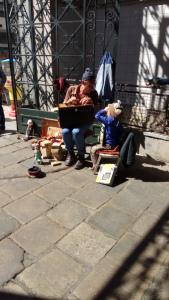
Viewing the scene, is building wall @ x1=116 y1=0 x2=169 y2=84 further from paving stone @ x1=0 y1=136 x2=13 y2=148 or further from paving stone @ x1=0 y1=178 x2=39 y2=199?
paving stone @ x1=0 y1=178 x2=39 y2=199

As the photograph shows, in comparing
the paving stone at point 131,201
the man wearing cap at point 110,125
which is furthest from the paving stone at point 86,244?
the man wearing cap at point 110,125

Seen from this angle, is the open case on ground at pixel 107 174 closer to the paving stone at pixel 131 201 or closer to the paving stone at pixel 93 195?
the paving stone at pixel 93 195

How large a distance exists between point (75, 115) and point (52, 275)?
9.04 ft

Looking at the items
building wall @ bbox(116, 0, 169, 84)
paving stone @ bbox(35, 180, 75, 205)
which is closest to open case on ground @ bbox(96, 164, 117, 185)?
paving stone @ bbox(35, 180, 75, 205)

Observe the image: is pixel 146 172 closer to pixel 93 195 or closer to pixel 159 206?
pixel 159 206

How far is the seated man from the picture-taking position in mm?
4613

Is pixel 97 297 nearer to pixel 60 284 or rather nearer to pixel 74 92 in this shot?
pixel 60 284

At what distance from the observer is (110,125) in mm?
4312

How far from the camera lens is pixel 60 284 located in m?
2.35

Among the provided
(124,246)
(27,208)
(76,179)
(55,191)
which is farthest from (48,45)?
(124,246)

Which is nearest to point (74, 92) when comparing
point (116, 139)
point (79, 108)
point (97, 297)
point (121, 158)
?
point (79, 108)

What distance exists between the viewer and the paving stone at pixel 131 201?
3.54 meters

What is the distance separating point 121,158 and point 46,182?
50.8 inches

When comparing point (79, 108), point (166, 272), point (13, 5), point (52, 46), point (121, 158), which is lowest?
point (166, 272)
